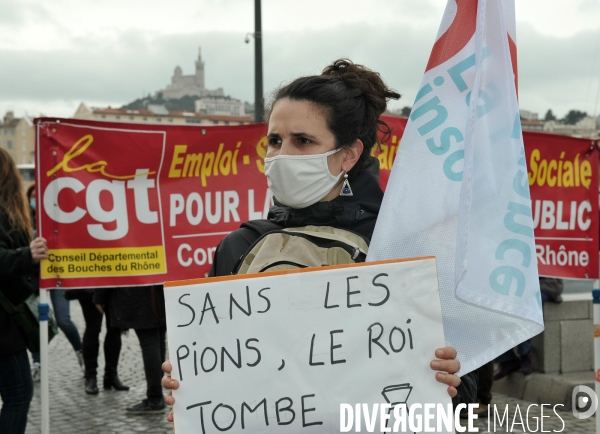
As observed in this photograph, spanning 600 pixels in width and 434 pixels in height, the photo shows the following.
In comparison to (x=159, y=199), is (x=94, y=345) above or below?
below

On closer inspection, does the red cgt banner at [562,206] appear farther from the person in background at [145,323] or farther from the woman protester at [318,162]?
the woman protester at [318,162]

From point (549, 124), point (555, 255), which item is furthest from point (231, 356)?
point (549, 124)

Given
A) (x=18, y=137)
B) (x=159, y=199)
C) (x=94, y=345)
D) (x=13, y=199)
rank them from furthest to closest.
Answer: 1. (x=18, y=137)
2. (x=94, y=345)
3. (x=159, y=199)
4. (x=13, y=199)

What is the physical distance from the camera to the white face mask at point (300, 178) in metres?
2.22

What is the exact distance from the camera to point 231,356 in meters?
1.96

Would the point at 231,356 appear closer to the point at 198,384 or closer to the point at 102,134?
the point at 198,384

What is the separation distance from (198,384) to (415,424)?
54cm

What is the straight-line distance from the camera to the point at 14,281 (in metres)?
4.91

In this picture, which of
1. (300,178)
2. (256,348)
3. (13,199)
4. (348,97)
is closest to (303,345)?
(256,348)

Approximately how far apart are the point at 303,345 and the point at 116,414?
5409 millimetres

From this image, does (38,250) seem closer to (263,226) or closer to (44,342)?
(44,342)

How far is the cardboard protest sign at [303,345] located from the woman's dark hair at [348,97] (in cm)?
49

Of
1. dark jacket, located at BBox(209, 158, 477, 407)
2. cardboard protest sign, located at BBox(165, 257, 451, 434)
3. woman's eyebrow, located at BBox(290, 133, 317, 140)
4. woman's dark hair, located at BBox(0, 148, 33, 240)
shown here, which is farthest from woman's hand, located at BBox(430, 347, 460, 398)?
woman's dark hair, located at BBox(0, 148, 33, 240)

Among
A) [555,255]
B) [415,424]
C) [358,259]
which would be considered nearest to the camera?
[415,424]
